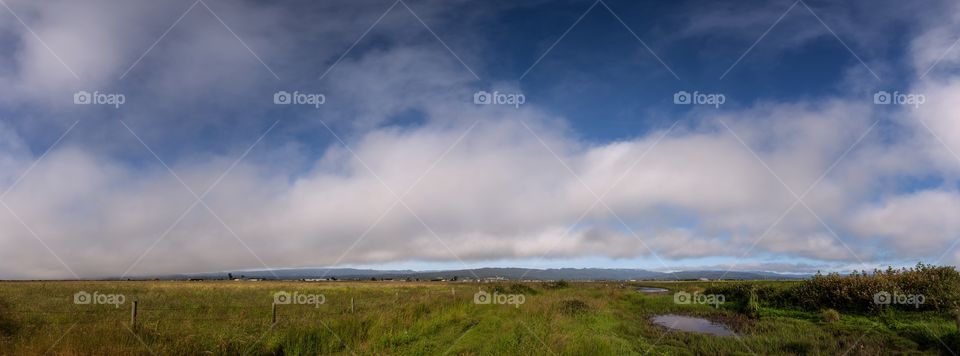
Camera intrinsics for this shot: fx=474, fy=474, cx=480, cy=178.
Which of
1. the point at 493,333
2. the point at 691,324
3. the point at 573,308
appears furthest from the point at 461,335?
the point at 691,324

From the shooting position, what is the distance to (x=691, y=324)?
2311 centimetres

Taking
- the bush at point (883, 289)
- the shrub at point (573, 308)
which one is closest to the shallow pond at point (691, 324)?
the shrub at point (573, 308)

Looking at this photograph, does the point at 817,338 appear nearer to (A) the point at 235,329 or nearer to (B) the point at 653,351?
(B) the point at 653,351

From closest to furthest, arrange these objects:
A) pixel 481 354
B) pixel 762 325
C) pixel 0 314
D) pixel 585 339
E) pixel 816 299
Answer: pixel 481 354 → pixel 585 339 → pixel 0 314 → pixel 762 325 → pixel 816 299

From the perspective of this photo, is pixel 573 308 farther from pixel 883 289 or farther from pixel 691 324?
pixel 883 289

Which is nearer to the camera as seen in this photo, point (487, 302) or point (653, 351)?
point (653, 351)

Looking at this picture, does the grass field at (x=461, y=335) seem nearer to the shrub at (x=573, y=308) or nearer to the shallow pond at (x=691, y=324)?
the shallow pond at (x=691, y=324)

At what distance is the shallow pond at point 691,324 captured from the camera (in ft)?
66.2

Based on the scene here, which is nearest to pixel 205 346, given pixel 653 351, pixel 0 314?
pixel 0 314

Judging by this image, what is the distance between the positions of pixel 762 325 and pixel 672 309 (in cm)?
1040

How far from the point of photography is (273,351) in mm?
12867

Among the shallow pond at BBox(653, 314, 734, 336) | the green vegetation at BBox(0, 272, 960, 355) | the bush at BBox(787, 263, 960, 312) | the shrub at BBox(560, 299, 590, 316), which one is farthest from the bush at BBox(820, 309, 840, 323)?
the shrub at BBox(560, 299, 590, 316)

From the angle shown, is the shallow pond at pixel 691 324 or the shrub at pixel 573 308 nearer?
the shallow pond at pixel 691 324

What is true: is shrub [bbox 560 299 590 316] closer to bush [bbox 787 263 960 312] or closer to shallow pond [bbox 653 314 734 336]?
shallow pond [bbox 653 314 734 336]
